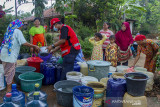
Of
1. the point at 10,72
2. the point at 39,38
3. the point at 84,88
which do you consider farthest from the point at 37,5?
the point at 84,88

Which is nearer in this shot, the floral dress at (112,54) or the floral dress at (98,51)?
the floral dress at (112,54)

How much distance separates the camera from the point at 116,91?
9.59 ft

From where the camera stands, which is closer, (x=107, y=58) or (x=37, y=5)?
(x=107, y=58)

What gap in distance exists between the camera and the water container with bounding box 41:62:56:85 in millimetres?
4156

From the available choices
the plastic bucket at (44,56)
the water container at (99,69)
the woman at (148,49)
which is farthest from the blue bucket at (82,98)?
the woman at (148,49)

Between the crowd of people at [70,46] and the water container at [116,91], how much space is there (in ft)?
3.99

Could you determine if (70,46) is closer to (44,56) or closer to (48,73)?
(48,73)

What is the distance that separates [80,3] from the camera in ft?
41.3

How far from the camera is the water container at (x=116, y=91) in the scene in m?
2.90

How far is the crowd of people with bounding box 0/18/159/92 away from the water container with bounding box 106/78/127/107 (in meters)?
1.22

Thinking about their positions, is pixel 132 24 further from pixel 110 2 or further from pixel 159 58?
pixel 159 58

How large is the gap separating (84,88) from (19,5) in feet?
16.8

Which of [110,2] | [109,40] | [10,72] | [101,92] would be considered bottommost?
[101,92]

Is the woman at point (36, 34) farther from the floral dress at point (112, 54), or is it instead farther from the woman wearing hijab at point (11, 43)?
the floral dress at point (112, 54)
